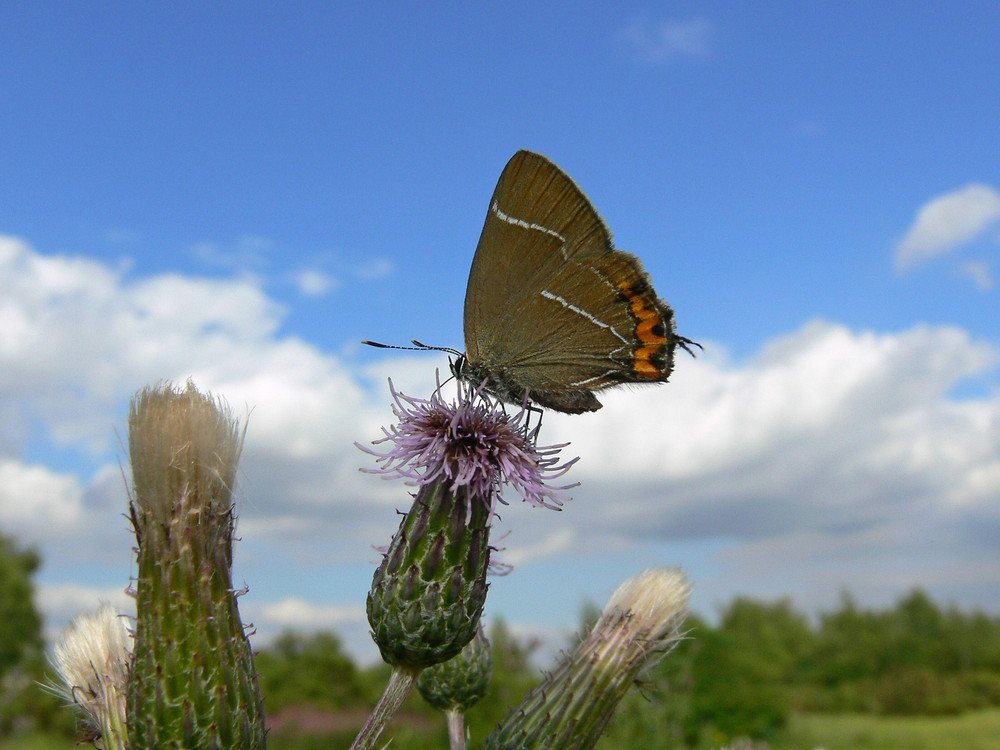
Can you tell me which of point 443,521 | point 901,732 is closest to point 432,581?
point 443,521

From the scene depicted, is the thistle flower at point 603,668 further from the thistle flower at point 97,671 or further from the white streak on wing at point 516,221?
the white streak on wing at point 516,221

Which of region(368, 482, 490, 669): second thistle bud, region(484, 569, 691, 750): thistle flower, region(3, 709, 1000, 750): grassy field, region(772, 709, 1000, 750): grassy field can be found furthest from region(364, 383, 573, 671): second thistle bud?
region(772, 709, 1000, 750): grassy field

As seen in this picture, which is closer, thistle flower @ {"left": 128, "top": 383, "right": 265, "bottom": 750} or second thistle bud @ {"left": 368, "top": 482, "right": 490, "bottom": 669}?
thistle flower @ {"left": 128, "top": 383, "right": 265, "bottom": 750}

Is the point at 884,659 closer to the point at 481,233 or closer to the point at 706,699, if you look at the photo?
the point at 706,699

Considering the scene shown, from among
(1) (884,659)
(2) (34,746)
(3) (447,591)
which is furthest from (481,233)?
(1) (884,659)

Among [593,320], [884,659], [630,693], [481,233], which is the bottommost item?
[884,659]

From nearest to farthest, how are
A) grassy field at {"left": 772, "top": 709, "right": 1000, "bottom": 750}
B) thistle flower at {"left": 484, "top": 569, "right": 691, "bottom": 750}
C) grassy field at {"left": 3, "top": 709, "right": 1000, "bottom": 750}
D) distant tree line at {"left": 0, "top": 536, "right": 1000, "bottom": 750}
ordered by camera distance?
thistle flower at {"left": 484, "top": 569, "right": 691, "bottom": 750} < distant tree line at {"left": 0, "top": 536, "right": 1000, "bottom": 750} < grassy field at {"left": 3, "top": 709, "right": 1000, "bottom": 750} < grassy field at {"left": 772, "top": 709, "right": 1000, "bottom": 750}

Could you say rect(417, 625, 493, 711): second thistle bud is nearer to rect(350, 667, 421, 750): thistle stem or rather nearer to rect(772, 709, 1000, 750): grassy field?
rect(350, 667, 421, 750): thistle stem
